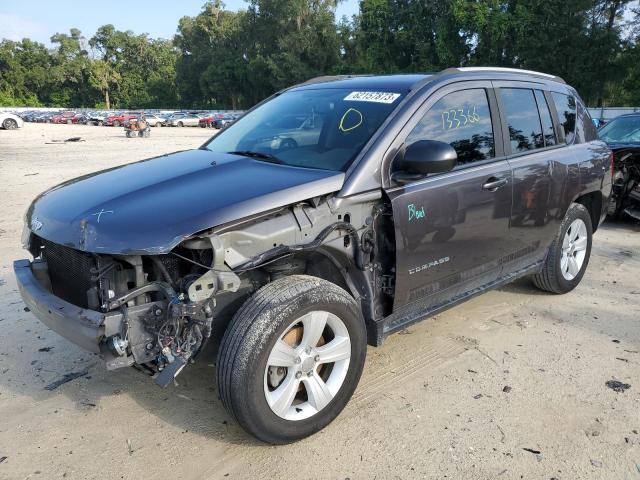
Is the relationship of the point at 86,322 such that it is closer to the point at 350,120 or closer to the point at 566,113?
the point at 350,120

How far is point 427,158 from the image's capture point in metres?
2.89

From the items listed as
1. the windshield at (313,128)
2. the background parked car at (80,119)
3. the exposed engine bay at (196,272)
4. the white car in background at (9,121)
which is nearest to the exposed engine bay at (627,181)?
the windshield at (313,128)

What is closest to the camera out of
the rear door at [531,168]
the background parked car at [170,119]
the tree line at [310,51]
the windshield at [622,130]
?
the rear door at [531,168]

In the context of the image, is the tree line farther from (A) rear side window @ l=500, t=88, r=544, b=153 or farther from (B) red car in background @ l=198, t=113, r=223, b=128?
(A) rear side window @ l=500, t=88, r=544, b=153

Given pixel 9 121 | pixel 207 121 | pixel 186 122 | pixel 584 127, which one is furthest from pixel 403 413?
pixel 186 122

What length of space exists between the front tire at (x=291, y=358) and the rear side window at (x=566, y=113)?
2.85 m

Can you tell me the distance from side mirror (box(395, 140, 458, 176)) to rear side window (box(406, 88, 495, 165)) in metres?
0.23

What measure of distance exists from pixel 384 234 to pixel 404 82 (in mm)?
1076

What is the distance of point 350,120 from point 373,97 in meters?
0.24

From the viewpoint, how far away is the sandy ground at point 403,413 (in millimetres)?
2625

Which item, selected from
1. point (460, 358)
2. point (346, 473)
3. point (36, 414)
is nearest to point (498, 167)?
point (460, 358)

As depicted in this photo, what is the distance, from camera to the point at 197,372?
3.50 meters

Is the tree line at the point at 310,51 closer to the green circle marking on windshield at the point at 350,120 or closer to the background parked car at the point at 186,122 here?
the background parked car at the point at 186,122

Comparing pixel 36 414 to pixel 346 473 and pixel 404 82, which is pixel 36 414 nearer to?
pixel 346 473
